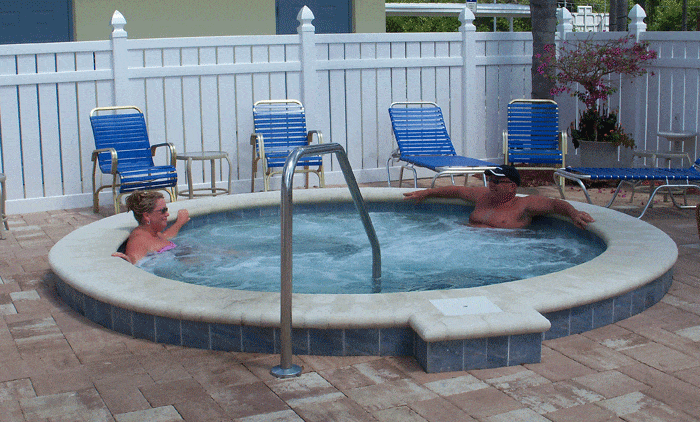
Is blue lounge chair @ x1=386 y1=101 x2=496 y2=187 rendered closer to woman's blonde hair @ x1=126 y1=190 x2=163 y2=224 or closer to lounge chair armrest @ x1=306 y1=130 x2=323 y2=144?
lounge chair armrest @ x1=306 y1=130 x2=323 y2=144

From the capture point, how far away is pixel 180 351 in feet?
12.1

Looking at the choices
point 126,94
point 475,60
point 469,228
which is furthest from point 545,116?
point 126,94

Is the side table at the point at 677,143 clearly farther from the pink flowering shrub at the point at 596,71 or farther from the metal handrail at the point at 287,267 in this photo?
the metal handrail at the point at 287,267

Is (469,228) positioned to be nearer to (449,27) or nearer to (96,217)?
(96,217)

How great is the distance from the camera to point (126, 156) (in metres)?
7.41

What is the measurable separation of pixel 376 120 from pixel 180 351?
561cm

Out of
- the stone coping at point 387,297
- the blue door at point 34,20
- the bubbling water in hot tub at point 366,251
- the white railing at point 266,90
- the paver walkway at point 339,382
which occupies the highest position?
the blue door at point 34,20

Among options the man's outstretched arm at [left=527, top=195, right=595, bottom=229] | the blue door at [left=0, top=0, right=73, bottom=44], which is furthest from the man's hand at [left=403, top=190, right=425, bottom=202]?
the blue door at [left=0, top=0, right=73, bottom=44]

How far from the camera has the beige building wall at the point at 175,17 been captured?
35.1 ft

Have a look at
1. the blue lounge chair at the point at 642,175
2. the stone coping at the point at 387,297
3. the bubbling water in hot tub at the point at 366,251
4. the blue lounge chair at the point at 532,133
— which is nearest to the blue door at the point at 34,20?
the bubbling water in hot tub at the point at 366,251

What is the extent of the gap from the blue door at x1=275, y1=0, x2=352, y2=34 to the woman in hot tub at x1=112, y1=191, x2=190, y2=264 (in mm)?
7180

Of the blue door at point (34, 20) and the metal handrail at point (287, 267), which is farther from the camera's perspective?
the blue door at point (34, 20)

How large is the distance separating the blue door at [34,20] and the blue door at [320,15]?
2.98 m

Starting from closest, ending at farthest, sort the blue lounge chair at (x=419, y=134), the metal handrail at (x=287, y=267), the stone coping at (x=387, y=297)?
the metal handrail at (x=287, y=267)
the stone coping at (x=387, y=297)
the blue lounge chair at (x=419, y=134)
